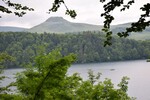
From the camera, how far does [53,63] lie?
35.6 feet

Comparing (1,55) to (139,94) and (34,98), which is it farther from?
(139,94)

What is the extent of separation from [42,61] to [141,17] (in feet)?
35.9

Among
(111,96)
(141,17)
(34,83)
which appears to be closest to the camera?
(141,17)

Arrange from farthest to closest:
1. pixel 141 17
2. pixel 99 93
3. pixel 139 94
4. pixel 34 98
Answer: pixel 139 94, pixel 99 93, pixel 34 98, pixel 141 17

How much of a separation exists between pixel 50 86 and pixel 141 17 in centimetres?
749

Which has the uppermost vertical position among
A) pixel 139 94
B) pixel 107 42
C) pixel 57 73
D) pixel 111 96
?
pixel 107 42

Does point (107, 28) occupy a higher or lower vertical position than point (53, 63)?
higher

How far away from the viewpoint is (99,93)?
22.0m

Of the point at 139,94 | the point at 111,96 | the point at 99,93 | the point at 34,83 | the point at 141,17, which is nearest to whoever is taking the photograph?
the point at 141,17

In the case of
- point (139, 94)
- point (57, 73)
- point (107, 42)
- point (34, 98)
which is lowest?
point (139, 94)

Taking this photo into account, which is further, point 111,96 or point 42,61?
point 111,96

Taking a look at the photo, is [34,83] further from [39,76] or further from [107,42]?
[107,42]

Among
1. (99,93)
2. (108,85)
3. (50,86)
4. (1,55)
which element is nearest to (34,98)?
(50,86)

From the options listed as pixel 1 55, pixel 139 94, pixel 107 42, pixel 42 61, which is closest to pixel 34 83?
pixel 42 61
